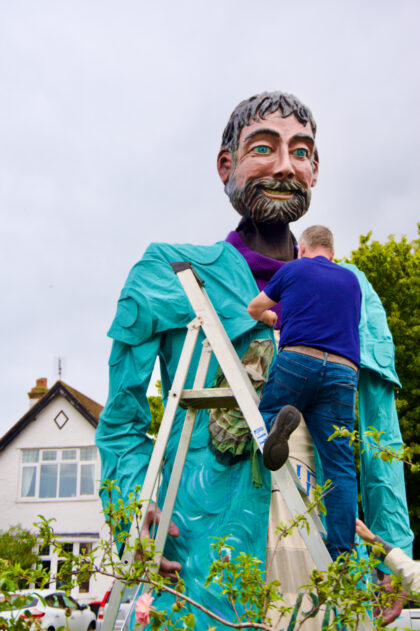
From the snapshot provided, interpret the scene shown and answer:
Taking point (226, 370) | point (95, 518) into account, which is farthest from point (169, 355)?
point (95, 518)

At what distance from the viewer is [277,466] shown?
2.37 metres

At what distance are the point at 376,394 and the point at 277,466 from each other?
1.40 metres

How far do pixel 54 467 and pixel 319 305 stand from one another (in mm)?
21714

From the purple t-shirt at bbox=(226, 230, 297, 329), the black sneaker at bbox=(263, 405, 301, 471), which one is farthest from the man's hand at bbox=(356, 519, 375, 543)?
the purple t-shirt at bbox=(226, 230, 297, 329)

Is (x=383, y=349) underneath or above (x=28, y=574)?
above

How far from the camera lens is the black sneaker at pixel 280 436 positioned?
7.63 ft

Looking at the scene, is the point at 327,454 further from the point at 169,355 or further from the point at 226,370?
the point at 169,355

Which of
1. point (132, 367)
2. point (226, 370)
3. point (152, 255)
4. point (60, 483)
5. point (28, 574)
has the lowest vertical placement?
point (28, 574)

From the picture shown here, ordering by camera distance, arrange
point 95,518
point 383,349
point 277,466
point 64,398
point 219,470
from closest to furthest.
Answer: point 277,466, point 219,470, point 383,349, point 95,518, point 64,398

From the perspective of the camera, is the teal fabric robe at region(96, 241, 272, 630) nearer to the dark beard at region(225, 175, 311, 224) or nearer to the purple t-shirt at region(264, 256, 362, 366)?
the dark beard at region(225, 175, 311, 224)

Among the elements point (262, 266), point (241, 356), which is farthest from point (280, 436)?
point (262, 266)

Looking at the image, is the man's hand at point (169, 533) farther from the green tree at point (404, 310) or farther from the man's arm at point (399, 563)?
the green tree at point (404, 310)

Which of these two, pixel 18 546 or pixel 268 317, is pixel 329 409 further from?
pixel 18 546

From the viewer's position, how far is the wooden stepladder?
2.44 metres
